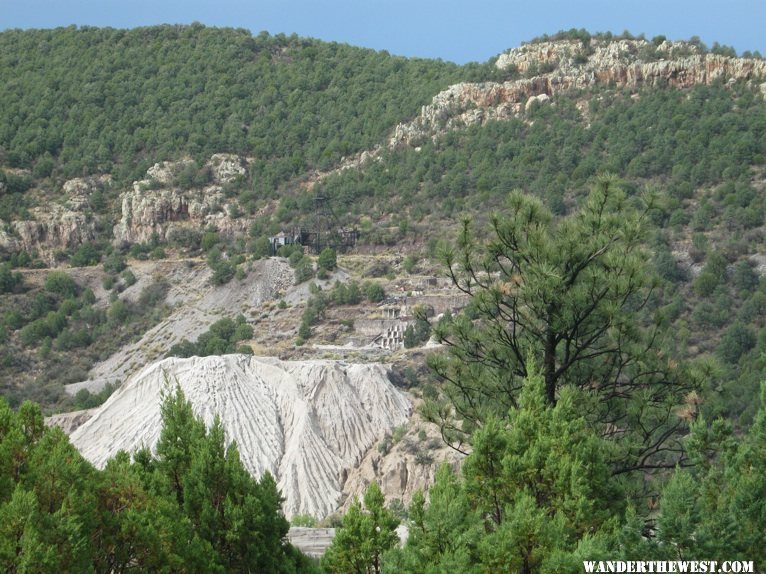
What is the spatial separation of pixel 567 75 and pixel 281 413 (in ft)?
118

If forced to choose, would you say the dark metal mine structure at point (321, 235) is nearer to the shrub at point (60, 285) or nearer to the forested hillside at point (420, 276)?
the forested hillside at point (420, 276)

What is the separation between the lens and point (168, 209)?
69.4 m

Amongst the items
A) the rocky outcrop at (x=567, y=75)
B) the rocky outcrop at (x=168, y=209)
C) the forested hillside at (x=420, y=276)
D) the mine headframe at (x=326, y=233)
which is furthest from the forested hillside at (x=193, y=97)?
the mine headframe at (x=326, y=233)

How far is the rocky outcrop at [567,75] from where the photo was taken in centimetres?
6338

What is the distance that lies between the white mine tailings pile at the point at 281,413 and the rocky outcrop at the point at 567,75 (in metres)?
31.1

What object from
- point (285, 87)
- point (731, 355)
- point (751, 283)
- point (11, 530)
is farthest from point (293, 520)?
point (285, 87)

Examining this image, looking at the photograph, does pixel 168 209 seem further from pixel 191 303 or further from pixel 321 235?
pixel 191 303

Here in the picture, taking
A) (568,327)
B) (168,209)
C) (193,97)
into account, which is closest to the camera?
(568,327)

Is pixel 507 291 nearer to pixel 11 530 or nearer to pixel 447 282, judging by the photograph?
pixel 11 530

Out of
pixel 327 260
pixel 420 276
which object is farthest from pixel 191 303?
pixel 420 276

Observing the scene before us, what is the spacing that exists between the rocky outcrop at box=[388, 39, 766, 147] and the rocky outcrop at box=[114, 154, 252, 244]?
1076 centimetres

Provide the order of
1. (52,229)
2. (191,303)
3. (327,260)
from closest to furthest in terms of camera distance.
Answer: (327,260)
(191,303)
(52,229)

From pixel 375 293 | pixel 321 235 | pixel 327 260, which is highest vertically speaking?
pixel 321 235

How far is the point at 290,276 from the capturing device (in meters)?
59.2
